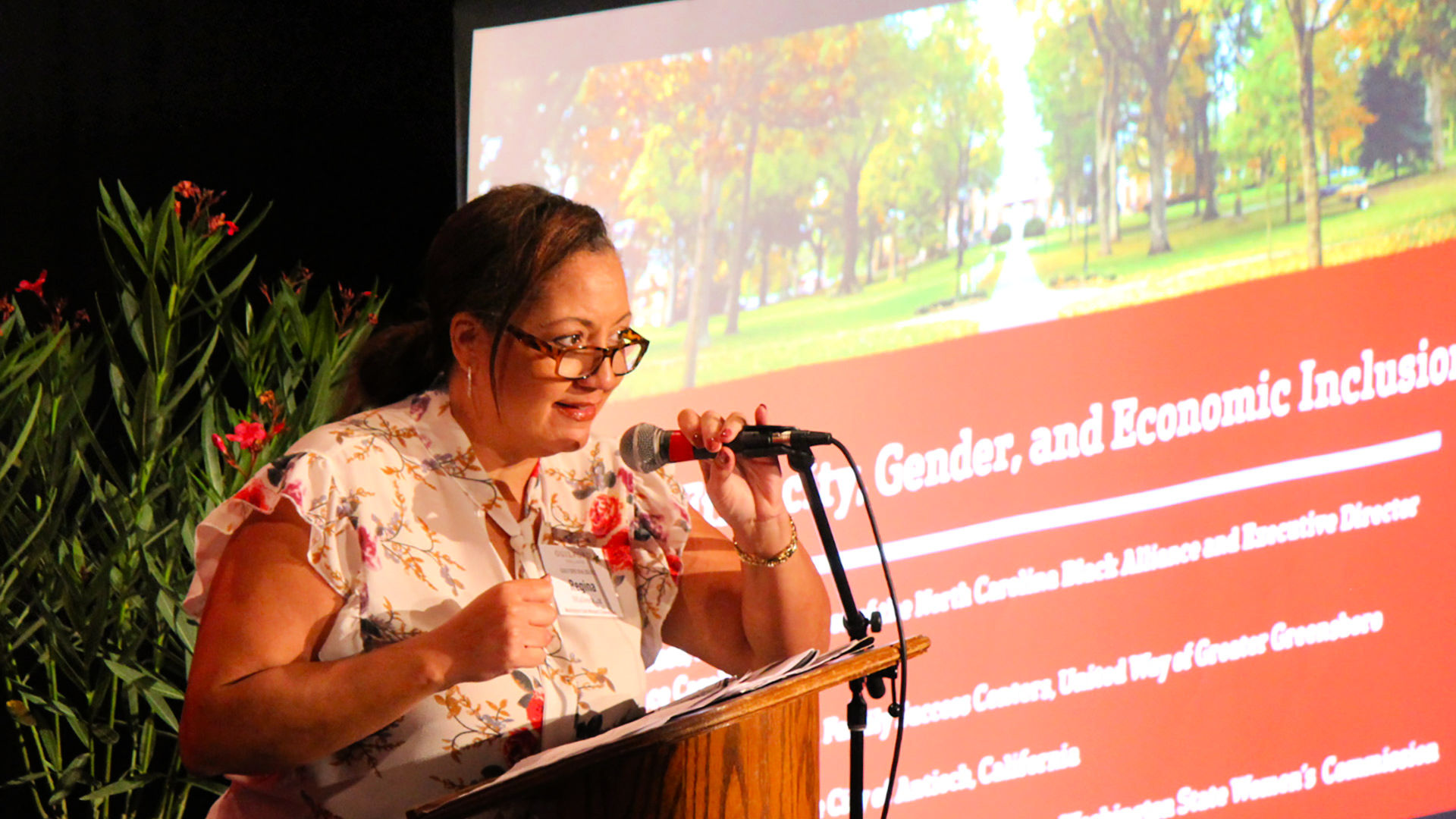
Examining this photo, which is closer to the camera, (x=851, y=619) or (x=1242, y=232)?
(x=851, y=619)

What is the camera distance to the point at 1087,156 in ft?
9.64

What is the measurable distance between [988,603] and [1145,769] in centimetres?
50

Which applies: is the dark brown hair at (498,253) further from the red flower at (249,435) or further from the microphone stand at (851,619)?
the red flower at (249,435)

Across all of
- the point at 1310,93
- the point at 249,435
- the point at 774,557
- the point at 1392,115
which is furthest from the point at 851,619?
the point at 1392,115

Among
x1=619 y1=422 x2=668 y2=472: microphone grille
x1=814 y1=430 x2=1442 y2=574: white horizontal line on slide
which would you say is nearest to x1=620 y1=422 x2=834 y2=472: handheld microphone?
Result: x1=619 y1=422 x2=668 y2=472: microphone grille

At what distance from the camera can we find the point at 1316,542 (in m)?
2.87

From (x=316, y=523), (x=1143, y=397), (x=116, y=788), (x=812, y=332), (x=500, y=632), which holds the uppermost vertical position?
(x=812, y=332)

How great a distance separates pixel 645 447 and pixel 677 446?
0.12 feet

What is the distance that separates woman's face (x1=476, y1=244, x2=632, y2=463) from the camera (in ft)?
4.99

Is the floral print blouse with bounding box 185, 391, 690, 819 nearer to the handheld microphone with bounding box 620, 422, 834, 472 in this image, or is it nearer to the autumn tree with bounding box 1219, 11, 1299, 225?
the handheld microphone with bounding box 620, 422, 834, 472

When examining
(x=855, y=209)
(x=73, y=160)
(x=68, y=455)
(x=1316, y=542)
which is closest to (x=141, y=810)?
(x=68, y=455)

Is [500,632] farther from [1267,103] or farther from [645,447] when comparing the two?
[1267,103]

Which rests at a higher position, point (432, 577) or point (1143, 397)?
point (1143, 397)

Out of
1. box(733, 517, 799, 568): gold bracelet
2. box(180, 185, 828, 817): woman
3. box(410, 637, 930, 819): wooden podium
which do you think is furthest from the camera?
box(733, 517, 799, 568): gold bracelet
